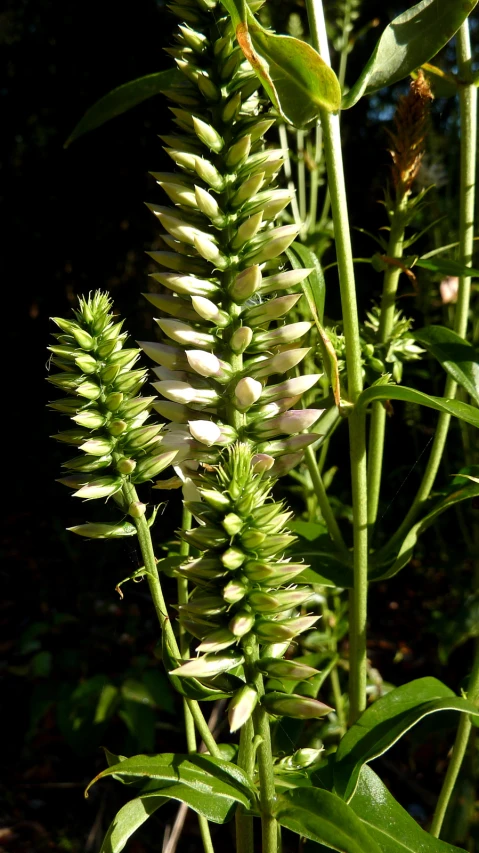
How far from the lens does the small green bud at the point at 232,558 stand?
0.55 metres

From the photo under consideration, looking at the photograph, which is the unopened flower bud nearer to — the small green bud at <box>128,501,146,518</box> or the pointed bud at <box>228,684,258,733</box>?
the pointed bud at <box>228,684,258,733</box>

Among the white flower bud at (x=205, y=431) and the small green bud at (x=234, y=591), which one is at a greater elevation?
the white flower bud at (x=205, y=431)

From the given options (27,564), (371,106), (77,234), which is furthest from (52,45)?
(27,564)

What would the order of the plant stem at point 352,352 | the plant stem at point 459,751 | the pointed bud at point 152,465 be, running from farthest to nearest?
the plant stem at point 459,751 < the plant stem at point 352,352 < the pointed bud at point 152,465

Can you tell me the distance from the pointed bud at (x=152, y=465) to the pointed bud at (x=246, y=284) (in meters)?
0.16

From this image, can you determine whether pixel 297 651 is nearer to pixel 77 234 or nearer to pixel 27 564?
pixel 27 564

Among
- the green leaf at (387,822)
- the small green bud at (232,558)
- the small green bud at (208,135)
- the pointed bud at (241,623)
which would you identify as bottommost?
the green leaf at (387,822)

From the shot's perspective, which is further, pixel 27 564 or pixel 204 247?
pixel 27 564

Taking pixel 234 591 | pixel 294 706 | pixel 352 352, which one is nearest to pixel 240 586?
pixel 234 591

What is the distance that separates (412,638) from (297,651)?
2.45 feet

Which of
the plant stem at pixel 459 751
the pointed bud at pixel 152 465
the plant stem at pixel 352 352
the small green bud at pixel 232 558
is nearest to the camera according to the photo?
the small green bud at pixel 232 558

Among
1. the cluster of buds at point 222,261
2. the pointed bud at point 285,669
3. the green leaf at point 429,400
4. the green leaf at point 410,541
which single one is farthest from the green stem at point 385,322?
the pointed bud at point 285,669

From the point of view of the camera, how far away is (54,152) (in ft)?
9.66

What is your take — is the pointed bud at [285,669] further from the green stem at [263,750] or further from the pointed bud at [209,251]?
the pointed bud at [209,251]
